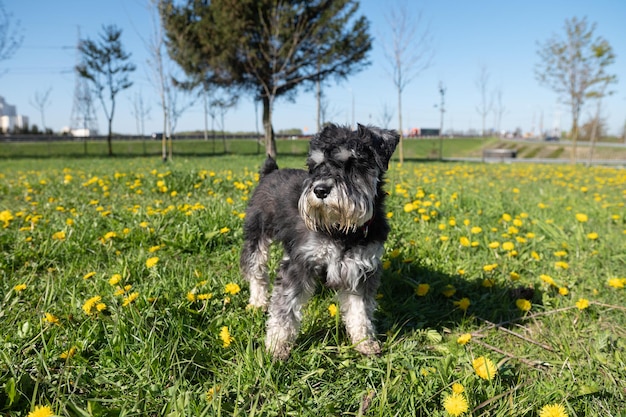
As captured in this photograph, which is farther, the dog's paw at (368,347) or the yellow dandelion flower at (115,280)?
the yellow dandelion flower at (115,280)

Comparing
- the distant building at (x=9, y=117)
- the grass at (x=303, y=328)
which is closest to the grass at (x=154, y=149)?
the grass at (x=303, y=328)

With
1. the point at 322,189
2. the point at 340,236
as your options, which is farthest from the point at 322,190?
the point at 340,236

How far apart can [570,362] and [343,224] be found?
1.89 metres

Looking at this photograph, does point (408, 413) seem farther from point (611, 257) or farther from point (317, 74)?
point (317, 74)

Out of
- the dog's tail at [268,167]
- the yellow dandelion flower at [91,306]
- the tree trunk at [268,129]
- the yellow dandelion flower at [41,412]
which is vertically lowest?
the yellow dandelion flower at [41,412]

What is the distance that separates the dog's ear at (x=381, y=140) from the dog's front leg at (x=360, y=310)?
91cm

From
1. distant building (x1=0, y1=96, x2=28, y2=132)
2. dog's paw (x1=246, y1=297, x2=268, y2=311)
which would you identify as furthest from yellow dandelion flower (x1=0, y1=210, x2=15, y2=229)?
distant building (x1=0, y1=96, x2=28, y2=132)

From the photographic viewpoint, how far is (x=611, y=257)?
488cm

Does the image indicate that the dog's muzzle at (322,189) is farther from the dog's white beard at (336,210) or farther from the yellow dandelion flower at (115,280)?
the yellow dandelion flower at (115,280)

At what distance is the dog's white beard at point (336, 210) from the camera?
2.72 m

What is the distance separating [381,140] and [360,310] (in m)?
1.33

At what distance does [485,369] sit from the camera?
2328 millimetres

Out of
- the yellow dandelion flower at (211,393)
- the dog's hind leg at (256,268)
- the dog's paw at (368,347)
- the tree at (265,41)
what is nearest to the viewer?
the yellow dandelion flower at (211,393)

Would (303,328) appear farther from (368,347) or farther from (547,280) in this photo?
(547,280)
